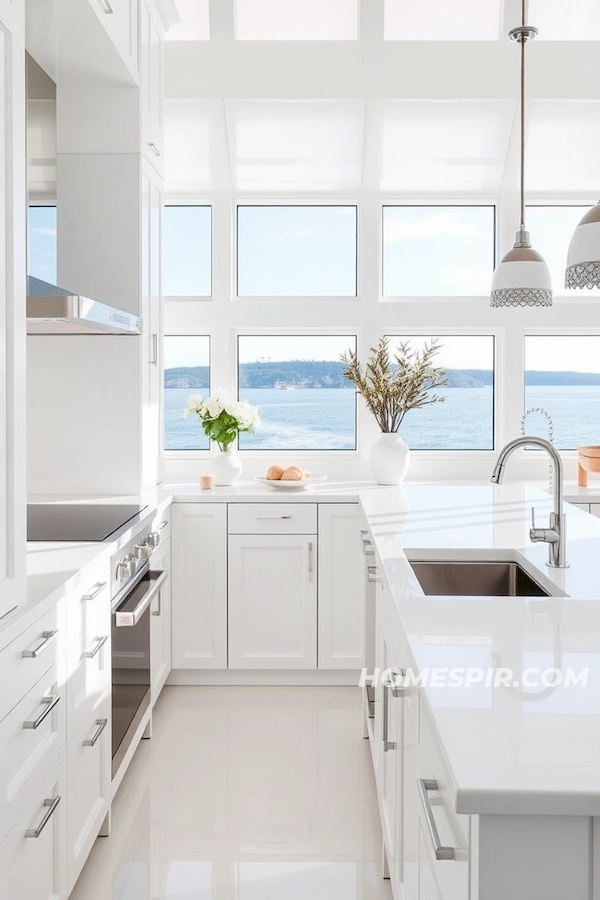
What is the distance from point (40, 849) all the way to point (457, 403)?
133 inches

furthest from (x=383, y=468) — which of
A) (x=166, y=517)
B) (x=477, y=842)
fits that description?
(x=477, y=842)

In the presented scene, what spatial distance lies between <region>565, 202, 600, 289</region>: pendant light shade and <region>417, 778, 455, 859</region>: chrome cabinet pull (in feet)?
3.64

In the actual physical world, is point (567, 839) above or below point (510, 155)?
below

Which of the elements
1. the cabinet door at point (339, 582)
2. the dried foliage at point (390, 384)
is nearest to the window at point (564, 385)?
the dried foliage at point (390, 384)

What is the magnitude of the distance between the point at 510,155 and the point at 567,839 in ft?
13.1

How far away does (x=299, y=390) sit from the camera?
15.3 feet

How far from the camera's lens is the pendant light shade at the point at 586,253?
5.74 ft

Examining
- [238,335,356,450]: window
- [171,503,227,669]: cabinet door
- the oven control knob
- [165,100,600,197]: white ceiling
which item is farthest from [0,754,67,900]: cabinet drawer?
[165,100,600,197]: white ceiling

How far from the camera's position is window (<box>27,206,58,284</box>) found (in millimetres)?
2670

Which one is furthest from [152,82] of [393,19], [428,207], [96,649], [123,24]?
[96,649]

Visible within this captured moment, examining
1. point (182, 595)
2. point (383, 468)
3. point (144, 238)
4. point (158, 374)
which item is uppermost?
point (144, 238)

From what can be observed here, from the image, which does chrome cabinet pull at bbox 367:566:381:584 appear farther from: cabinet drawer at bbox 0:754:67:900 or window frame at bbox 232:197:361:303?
window frame at bbox 232:197:361:303

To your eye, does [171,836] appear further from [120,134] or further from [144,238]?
[120,134]

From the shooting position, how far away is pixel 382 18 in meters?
3.88
